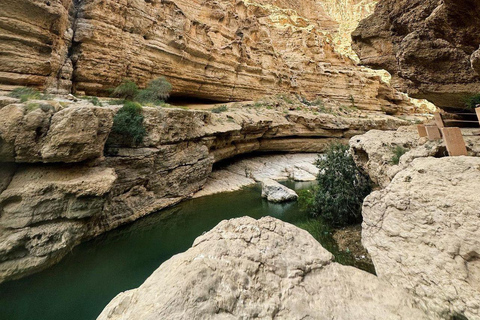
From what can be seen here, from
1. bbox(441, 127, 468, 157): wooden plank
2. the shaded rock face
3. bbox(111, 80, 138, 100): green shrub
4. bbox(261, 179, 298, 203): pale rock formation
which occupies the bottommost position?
bbox(261, 179, 298, 203): pale rock formation

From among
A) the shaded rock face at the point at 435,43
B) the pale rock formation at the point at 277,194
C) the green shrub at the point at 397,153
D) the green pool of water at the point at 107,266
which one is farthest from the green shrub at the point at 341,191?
the shaded rock face at the point at 435,43

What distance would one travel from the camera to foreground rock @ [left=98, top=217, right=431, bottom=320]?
223cm

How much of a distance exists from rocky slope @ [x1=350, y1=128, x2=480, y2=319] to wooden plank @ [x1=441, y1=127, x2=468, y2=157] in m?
0.29

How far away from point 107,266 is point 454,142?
9.54m

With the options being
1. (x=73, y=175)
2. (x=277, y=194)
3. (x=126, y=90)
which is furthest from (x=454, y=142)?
(x=126, y=90)

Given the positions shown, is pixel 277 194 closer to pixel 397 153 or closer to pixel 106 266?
pixel 397 153

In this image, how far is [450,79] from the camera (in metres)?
5.15

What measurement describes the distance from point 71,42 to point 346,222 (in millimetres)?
17830

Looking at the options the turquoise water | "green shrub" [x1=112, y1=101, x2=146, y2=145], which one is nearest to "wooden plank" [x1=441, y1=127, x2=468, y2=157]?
the turquoise water

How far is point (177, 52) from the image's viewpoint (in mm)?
16406

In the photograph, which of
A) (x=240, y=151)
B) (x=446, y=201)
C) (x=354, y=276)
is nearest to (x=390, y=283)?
(x=354, y=276)

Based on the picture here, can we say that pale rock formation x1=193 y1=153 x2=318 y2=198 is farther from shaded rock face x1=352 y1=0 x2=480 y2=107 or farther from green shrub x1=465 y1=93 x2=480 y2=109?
green shrub x1=465 y1=93 x2=480 y2=109

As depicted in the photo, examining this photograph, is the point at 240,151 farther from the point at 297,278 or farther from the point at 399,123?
the point at 399,123

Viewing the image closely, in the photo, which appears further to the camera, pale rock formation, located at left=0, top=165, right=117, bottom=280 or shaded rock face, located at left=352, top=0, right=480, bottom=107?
pale rock formation, located at left=0, top=165, right=117, bottom=280
